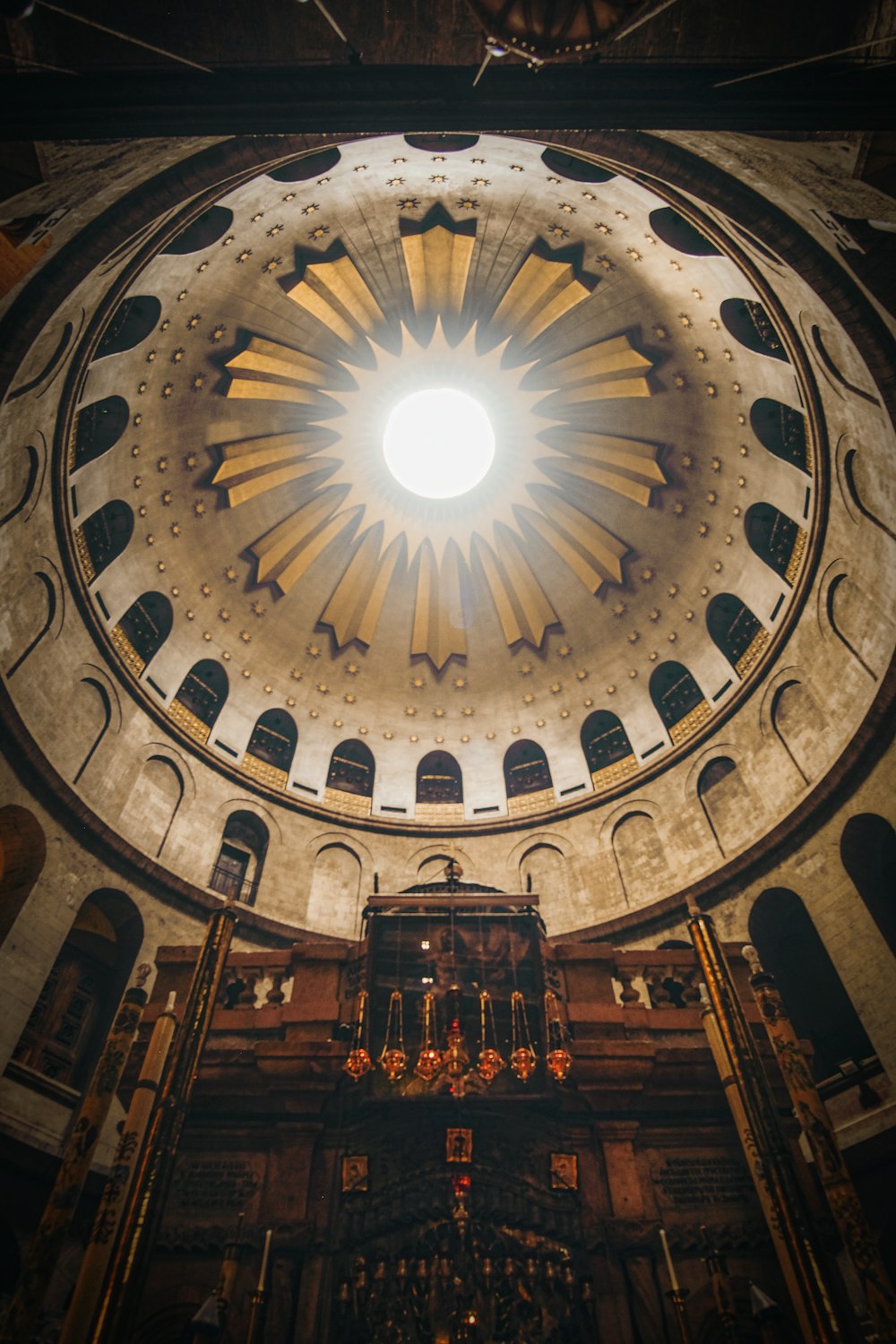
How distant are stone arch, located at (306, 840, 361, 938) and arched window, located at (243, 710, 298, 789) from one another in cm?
244

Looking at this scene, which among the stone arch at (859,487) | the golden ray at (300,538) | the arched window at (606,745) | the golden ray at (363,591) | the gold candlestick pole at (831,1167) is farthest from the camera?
the golden ray at (363,591)

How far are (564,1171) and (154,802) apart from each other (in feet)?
41.8

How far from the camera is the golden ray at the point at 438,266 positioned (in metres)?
18.7

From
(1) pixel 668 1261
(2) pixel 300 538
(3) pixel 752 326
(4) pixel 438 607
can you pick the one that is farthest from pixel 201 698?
(1) pixel 668 1261

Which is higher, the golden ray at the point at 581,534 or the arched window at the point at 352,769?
the golden ray at the point at 581,534

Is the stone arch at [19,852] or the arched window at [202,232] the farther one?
the arched window at [202,232]

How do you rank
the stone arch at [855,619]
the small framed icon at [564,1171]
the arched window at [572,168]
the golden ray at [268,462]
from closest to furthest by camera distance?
the small framed icon at [564,1171] < the arched window at [572,168] < the stone arch at [855,619] < the golden ray at [268,462]

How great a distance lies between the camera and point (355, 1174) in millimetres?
8523

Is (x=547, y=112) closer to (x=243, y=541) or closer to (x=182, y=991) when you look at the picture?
(x=182, y=991)

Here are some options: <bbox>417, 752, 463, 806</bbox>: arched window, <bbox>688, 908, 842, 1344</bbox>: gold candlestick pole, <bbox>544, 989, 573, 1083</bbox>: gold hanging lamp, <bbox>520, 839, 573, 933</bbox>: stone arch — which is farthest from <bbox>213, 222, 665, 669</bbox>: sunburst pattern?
<bbox>688, 908, 842, 1344</bbox>: gold candlestick pole

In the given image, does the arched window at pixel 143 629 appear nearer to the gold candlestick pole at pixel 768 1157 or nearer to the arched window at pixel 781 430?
the gold candlestick pole at pixel 768 1157

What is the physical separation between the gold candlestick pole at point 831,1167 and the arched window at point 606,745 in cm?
1196

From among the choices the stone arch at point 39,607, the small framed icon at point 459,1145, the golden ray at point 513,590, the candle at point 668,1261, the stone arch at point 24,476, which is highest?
the golden ray at point 513,590

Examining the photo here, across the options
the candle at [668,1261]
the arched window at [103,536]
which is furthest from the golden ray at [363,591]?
the candle at [668,1261]
